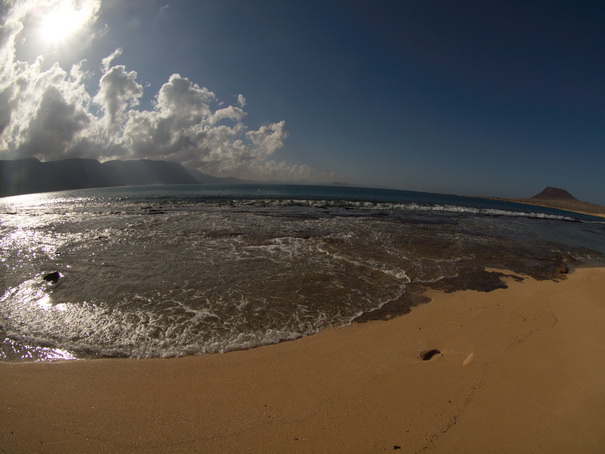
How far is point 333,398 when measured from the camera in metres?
3.39

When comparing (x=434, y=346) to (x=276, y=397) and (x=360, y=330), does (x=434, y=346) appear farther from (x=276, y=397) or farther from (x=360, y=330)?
(x=276, y=397)

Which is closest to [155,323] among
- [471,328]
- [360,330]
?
[360,330]

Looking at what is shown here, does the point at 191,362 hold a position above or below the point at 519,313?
below

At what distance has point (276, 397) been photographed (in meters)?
3.43

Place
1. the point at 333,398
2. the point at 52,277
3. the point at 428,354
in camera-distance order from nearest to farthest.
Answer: the point at 333,398 → the point at 428,354 → the point at 52,277

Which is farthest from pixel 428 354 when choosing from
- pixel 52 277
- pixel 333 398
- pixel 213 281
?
pixel 52 277

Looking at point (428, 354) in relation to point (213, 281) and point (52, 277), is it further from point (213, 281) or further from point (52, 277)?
point (52, 277)

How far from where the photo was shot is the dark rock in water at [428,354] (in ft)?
14.3

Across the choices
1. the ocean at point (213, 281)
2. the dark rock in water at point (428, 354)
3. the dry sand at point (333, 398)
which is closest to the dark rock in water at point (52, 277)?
the ocean at point (213, 281)

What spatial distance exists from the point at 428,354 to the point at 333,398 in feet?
6.87

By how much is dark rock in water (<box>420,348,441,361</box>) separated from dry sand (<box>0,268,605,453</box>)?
0.11 m

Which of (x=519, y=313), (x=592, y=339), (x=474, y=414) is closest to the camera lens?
(x=474, y=414)

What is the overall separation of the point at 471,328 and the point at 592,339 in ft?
7.16

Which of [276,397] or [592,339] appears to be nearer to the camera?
[276,397]
